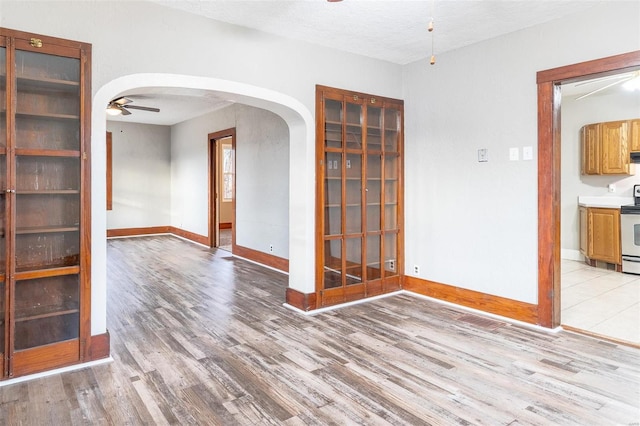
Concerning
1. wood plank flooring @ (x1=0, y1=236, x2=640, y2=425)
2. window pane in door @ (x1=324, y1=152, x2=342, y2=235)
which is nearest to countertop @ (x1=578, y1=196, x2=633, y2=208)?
wood plank flooring @ (x1=0, y1=236, x2=640, y2=425)

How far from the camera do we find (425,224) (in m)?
4.59

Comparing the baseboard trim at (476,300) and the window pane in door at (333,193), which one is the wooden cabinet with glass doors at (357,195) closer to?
the window pane in door at (333,193)

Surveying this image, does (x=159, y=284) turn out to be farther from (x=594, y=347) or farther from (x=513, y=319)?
(x=594, y=347)

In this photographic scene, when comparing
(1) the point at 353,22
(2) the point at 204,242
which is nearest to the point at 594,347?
(1) the point at 353,22

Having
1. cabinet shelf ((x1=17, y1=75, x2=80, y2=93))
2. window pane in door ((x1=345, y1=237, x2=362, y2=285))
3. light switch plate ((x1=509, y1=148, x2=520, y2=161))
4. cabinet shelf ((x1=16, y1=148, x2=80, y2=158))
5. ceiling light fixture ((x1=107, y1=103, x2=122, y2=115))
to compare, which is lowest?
window pane in door ((x1=345, y1=237, x2=362, y2=285))

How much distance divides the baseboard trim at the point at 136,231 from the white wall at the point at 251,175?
41.8 inches

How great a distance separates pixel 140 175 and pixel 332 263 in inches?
277

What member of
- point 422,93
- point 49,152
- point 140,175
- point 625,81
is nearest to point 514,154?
point 422,93

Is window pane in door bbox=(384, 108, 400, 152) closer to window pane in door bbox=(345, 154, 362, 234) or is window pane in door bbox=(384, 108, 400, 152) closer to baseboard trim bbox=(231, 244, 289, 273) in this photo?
window pane in door bbox=(345, 154, 362, 234)

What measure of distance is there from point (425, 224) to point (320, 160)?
4.77 feet

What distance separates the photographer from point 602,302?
4.24 m

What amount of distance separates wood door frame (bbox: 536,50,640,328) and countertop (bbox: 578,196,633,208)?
3370mm

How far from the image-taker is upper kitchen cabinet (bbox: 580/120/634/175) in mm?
6016

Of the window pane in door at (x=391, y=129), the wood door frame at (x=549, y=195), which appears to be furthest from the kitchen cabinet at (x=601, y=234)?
the window pane in door at (x=391, y=129)
